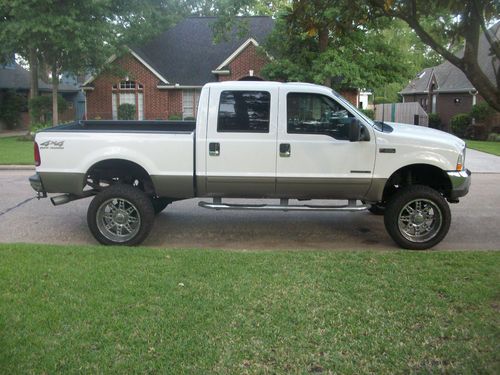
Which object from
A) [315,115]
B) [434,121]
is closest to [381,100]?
[434,121]

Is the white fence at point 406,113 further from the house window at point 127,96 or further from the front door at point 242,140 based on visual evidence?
the front door at point 242,140

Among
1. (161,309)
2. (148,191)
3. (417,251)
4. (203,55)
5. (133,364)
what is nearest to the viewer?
(133,364)

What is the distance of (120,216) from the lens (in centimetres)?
729

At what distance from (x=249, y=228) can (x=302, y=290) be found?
3338 millimetres

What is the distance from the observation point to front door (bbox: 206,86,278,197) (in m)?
7.15

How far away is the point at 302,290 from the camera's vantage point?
5.18 meters

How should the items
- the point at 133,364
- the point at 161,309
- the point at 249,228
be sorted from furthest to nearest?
the point at 249,228 < the point at 161,309 < the point at 133,364

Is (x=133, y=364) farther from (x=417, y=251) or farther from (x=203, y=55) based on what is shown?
(x=203, y=55)

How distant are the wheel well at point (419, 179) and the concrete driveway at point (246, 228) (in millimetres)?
746

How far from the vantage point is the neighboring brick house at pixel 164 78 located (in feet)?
101

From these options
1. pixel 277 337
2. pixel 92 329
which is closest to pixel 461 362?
pixel 277 337

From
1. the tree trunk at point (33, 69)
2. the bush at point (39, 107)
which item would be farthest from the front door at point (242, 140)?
the bush at point (39, 107)

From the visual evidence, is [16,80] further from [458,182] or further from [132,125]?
[458,182]

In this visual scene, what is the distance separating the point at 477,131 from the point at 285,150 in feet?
79.4
